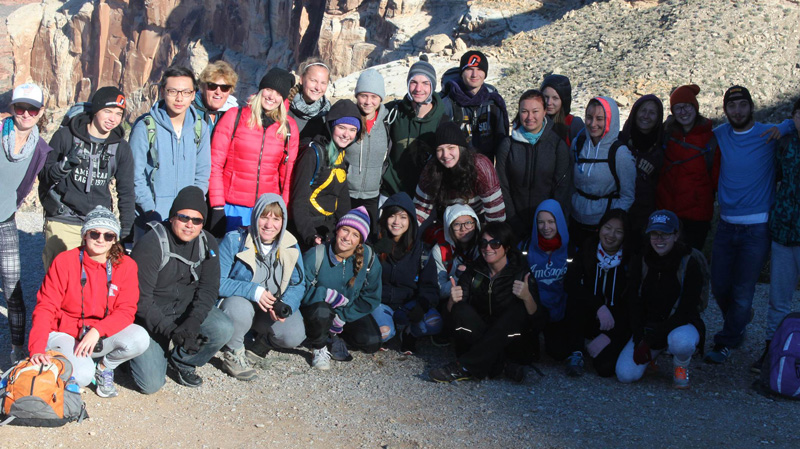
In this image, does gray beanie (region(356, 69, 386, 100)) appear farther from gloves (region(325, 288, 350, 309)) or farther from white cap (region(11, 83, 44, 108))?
white cap (region(11, 83, 44, 108))

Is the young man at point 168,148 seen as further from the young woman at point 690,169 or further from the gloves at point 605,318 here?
the young woman at point 690,169

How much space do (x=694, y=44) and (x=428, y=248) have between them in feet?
81.4

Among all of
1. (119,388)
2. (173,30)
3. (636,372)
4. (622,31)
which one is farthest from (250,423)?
(173,30)

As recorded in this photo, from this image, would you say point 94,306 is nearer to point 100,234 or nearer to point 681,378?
point 100,234

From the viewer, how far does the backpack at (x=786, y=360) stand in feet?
16.1

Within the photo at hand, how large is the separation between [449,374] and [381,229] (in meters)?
1.34

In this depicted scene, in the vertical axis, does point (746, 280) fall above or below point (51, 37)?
below

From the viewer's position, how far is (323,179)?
5.86m

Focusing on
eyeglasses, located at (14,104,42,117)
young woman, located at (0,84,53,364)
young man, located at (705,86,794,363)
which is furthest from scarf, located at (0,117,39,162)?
young man, located at (705,86,794,363)

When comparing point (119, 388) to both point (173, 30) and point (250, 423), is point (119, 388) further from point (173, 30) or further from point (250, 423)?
point (173, 30)

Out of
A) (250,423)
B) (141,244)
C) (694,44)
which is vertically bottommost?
(250,423)

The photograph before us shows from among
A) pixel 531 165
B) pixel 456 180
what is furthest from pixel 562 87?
pixel 456 180

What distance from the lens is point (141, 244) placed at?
479 cm

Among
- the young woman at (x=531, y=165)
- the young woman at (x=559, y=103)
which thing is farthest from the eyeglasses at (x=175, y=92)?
the young woman at (x=559, y=103)
